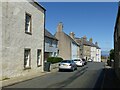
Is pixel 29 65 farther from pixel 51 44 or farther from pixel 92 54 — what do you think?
pixel 92 54

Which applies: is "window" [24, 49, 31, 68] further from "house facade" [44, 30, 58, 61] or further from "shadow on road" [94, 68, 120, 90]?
"house facade" [44, 30, 58, 61]

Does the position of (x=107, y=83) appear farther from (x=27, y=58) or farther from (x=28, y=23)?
(x=28, y=23)

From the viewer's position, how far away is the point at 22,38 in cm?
2278

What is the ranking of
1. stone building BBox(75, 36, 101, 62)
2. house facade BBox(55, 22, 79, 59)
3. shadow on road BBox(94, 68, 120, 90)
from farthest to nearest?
stone building BBox(75, 36, 101, 62) → house facade BBox(55, 22, 79, 59) → shadow on road BBox(94, 68, 120, 90)

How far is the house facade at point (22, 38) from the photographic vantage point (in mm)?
19469

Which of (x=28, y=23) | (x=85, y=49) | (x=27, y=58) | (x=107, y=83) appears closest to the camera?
(x=107, y=83)

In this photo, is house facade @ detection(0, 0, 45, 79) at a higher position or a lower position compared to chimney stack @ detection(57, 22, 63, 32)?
lower

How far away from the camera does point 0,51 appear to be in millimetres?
18672

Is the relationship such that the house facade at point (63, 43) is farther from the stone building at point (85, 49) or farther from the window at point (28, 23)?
the window at point (28, 23)

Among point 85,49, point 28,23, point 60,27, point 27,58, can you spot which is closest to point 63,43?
point 60,27

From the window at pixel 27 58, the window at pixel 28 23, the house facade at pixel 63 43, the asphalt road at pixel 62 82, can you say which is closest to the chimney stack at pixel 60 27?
the house facade at pixel 63 43

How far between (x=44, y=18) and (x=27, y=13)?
252 inches

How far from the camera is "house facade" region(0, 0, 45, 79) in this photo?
19.5 metres

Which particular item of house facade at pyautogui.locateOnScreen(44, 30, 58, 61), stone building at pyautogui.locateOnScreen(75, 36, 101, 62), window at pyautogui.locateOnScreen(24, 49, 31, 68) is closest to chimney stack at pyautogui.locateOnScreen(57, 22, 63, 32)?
house facade at pyautogui.locateOnScreen(44, 30, 58, 61)
